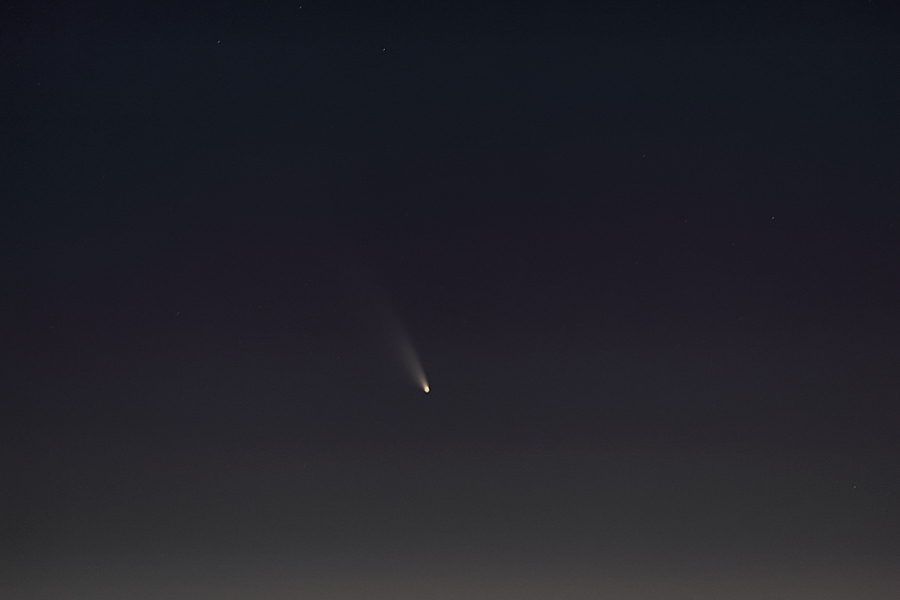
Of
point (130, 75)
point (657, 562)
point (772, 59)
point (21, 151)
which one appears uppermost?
point (772, 59)

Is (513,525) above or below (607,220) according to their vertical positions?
below

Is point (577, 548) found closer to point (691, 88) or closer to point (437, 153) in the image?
point (437, 153)

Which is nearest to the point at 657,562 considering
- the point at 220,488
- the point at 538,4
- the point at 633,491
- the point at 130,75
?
the point at 633,491

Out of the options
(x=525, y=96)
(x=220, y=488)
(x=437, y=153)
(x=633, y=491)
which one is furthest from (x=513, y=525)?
(x=525, y=96)

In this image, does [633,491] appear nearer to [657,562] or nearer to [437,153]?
[657,562]

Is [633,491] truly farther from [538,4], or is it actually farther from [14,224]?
[14,224]

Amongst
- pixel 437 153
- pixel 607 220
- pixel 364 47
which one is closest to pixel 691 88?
pixel 607 220

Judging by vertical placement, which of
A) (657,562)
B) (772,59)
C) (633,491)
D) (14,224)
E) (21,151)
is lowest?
(657,562)

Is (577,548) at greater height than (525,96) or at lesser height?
lesser
